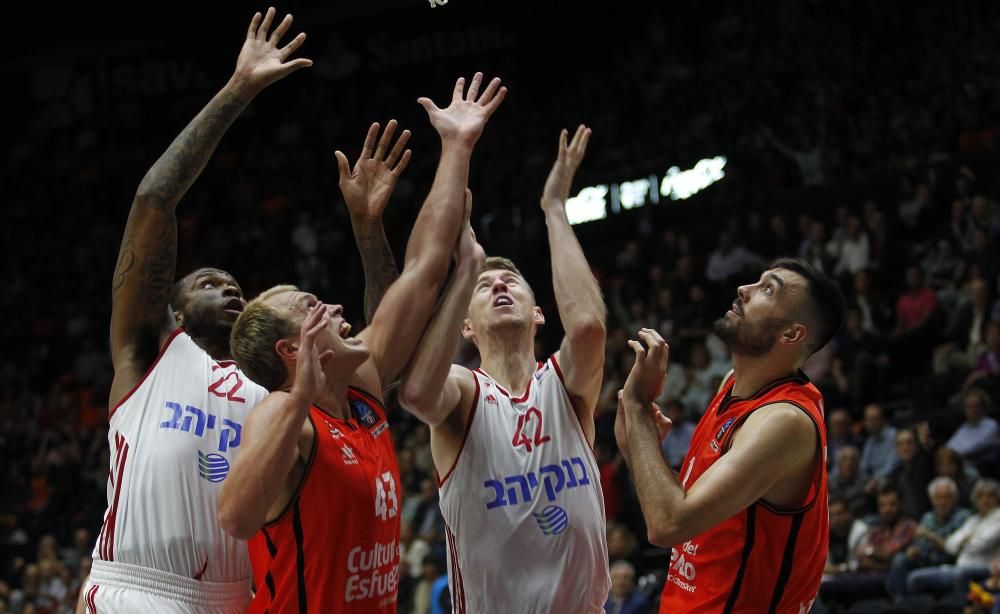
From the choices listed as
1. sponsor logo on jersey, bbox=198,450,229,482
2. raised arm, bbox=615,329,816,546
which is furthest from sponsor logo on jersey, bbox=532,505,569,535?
sponsor logo on jersey, bbox=198,450,229,482

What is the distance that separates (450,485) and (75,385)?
17.2 meters

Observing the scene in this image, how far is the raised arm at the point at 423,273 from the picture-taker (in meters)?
4.88

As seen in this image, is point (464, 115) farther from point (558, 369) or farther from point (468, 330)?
point (558, 369)

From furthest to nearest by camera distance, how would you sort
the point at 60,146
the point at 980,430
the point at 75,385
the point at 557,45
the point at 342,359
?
the point at 60,146 → the point at 557,45 → the point at 75,385 → the point at 980,430 → the point at 342,359

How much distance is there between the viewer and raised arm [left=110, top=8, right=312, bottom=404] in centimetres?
525

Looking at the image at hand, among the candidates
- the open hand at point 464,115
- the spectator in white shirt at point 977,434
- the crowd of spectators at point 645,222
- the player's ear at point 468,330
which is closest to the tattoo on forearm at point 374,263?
the player's ear at point 468,330

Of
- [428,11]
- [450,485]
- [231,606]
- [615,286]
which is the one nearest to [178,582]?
[231,606]

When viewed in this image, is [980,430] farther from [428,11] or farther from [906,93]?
[428,11]

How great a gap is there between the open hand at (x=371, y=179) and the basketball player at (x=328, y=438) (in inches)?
24.0

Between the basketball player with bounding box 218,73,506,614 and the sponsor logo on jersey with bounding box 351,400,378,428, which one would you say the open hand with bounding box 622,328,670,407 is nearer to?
the basketball player with bounding box 218,73,506,614

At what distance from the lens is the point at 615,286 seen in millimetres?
17047

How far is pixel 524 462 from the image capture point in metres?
5.16

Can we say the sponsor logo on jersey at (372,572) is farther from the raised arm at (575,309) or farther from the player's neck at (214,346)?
the player's neck at (214,346)

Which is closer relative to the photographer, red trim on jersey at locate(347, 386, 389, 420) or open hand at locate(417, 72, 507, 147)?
red trim on jersey at locate(347, 386, 389, 420)
